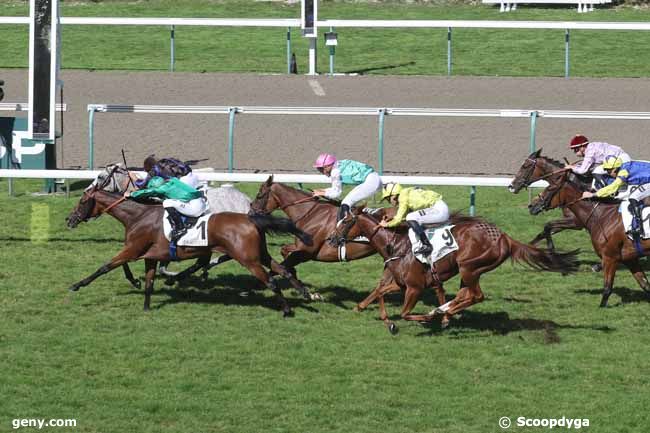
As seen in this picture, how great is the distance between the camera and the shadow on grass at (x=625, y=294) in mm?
12906

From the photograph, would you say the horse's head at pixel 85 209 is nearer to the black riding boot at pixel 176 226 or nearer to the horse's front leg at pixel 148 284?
the horse's front leg at pixel 148 284

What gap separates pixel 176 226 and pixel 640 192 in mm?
4549

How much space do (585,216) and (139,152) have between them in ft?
23.3

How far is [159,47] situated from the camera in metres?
24.2

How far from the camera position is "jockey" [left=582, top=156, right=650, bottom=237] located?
41.1ft

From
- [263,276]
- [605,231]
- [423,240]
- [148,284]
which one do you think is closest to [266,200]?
[263,276]

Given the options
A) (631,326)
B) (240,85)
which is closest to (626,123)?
(240,85)

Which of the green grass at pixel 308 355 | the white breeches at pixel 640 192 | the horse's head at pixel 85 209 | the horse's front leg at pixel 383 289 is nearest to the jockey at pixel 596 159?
the white breeches at pixel 640 192

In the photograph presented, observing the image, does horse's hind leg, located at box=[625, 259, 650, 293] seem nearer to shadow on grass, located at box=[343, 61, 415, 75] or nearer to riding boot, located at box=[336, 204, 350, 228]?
riding boot, located at box=[336, 204, 350, 228]

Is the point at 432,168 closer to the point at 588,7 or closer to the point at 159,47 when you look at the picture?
the point at 159,47

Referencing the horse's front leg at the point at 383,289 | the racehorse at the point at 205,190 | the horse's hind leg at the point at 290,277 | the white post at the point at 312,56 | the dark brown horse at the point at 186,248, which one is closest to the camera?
the horse's front leg at the point at 383,289

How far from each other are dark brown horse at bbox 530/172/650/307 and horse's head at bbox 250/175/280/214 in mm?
2854

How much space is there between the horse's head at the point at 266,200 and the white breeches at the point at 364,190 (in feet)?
2.46

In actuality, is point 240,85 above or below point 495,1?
below
